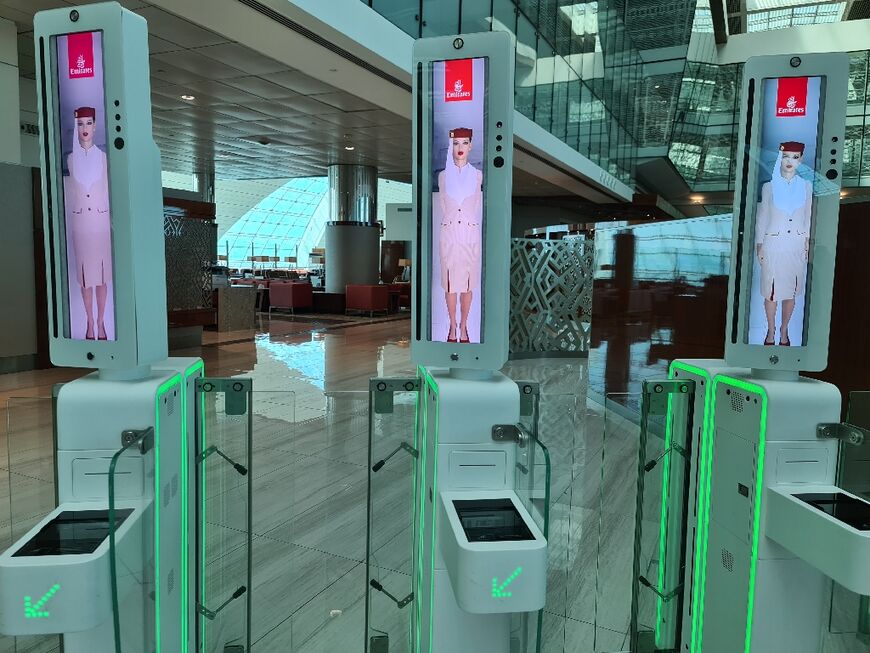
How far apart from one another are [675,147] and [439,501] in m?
21.6

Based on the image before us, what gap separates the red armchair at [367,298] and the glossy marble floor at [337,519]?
810 centimetres

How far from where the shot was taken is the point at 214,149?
42.4ft

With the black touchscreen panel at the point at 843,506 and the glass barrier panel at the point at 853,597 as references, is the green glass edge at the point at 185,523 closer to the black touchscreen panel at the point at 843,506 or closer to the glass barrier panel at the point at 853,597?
the black touchscreen panel at the point at 843,506

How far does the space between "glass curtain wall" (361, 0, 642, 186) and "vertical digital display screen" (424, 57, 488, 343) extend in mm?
5873

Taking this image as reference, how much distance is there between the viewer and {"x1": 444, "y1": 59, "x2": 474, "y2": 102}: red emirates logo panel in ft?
5.84

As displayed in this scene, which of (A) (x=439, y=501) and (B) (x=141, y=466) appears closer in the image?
(B) (x=141, y=466)

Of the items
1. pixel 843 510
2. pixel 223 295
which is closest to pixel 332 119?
pixel 223 295

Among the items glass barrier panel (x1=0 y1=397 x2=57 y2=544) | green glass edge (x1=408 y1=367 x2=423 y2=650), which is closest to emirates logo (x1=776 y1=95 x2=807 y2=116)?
green glass edge (x1=408 y1=367 x2=423 y2=650)

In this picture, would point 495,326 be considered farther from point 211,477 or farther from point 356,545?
point 356,545

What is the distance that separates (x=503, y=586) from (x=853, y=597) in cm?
157

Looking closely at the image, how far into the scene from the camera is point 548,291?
28.9ft

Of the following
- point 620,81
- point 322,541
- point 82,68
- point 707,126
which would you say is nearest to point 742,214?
point 82,68

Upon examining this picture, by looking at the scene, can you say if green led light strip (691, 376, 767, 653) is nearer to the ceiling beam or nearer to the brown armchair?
the brown armchair

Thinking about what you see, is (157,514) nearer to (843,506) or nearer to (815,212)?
(843,506)
